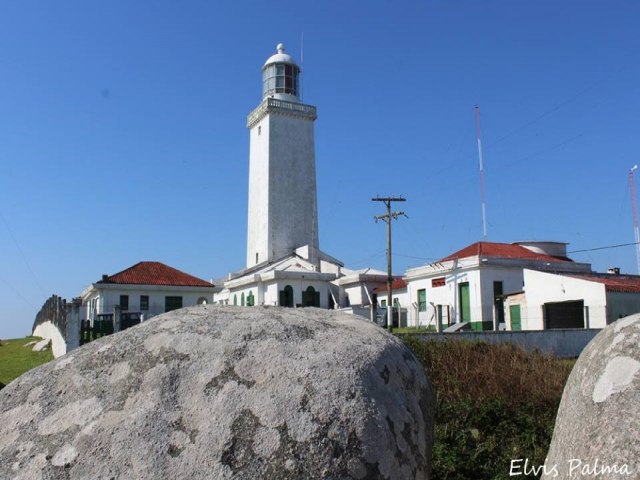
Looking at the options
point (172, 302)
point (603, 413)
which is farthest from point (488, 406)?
point (172, 302)

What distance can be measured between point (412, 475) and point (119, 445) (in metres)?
1.29

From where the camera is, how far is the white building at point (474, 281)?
99.3ft

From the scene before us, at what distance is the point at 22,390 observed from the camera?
2729 mm

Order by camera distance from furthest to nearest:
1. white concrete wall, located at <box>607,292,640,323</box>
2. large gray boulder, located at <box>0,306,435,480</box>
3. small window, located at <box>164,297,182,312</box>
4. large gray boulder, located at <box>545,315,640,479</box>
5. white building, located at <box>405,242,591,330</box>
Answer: small window, located at <box>164,297,182,312</box> → white building, located at <box>405,242,591,330</box> → white concrete wall, located at <box>607,292,640,323</box> → large gray boulder, located at <box>545,315,640,479</box> → large gray boulder, located at <box>0,306,435,480</box>

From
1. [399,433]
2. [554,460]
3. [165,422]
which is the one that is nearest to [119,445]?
[165,422]

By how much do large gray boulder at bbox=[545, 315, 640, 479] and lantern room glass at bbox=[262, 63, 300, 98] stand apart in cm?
4765

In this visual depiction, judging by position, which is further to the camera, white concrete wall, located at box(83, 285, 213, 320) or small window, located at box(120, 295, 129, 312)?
small window, located at box(120, 295, 129, 312)

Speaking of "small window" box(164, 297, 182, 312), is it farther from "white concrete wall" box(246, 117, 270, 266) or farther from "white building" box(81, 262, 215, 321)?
"white concrete wall" box(246, 117, 270, 266)

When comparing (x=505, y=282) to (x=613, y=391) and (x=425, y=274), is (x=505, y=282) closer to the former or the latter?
(x=425, y=274)

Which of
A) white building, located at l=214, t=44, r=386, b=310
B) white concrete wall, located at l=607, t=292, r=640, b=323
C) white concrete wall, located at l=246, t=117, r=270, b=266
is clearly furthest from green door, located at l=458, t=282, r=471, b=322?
white concrete wall, located at l=246, t=117, r=270, b=266

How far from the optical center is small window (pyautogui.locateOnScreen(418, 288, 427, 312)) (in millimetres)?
34438

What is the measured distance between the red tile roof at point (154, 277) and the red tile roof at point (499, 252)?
1623 cm

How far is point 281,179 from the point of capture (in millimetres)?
46344

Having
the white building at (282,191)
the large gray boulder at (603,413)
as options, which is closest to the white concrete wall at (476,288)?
the white building at (282,191)
